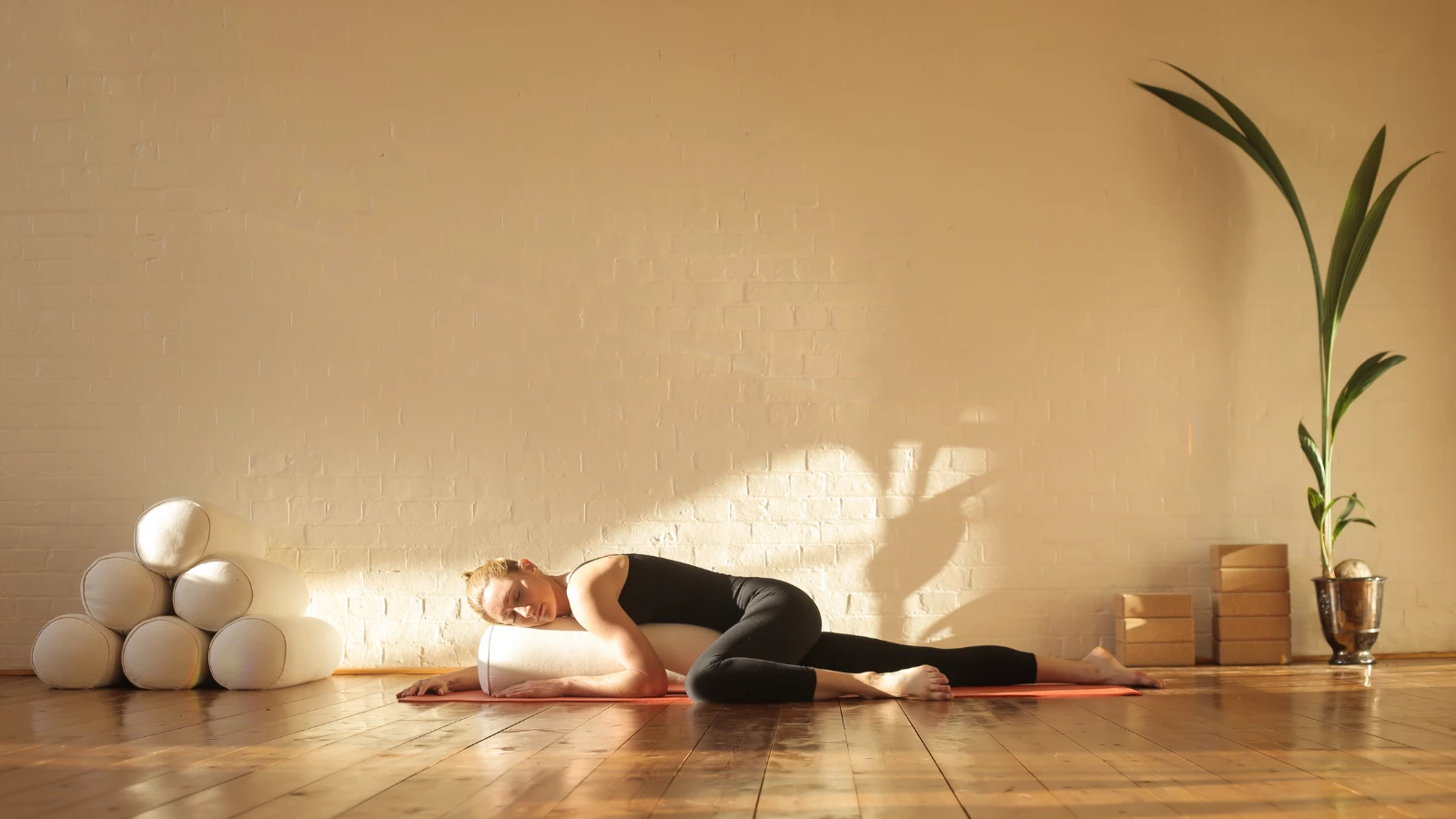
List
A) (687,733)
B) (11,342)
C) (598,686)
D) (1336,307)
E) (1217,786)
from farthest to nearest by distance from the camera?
(11,342) < (1336,307) < (598,686) < (687,733) < (1217,786)

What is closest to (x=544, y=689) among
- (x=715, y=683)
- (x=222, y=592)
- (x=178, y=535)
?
(x=715, y=683)

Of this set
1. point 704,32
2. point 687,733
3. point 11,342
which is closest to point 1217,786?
point 687,733

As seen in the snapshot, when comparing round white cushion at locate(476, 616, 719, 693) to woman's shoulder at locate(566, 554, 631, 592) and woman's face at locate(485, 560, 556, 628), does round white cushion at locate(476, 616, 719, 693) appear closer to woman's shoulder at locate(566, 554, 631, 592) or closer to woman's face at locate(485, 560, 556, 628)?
woman's face at locate(485, 560, 556, 628)

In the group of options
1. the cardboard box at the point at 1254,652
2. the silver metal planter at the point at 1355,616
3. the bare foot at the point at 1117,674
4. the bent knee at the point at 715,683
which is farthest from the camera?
the cardboard box at the point at 1254,652

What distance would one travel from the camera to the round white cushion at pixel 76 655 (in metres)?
4.65

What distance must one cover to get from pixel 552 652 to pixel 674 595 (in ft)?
1.60

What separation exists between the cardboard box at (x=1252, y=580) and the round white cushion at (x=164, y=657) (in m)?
4.42

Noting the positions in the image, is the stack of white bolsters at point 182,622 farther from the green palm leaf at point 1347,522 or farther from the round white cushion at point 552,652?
the green palm leaf at point 1347,522

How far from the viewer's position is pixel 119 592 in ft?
15.5

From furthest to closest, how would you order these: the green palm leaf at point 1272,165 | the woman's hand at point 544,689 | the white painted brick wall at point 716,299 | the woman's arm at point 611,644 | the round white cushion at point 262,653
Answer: the white painted brick wall at point 716,299, the green palm leaf at point 1272,165, the round white cushion at point 262,653, the woman's hand at point 544,689, the woman's arm at point 611,644

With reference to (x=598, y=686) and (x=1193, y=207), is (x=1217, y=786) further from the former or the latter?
(x=1193, y=207)

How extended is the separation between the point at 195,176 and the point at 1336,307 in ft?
17.7

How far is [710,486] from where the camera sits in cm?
536

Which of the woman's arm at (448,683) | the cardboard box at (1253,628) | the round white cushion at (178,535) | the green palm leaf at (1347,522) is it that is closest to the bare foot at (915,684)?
the woman's arm at (448,683)
